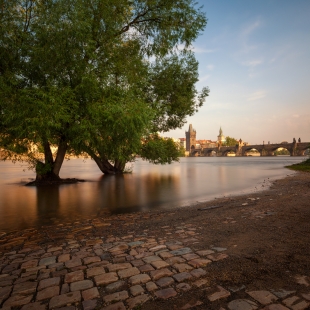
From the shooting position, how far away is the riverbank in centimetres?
315

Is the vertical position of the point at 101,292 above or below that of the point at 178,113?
below

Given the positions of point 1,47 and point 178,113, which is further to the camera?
point 178,113

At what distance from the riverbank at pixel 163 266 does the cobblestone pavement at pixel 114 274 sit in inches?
0.5

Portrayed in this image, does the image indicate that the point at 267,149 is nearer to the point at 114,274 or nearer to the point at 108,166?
the point at 108,166

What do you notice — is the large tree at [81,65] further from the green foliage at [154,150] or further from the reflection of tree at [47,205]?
the green foliage at [154,150]

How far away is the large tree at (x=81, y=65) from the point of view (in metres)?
11.9

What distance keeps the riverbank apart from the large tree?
704cm

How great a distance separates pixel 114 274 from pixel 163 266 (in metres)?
0.79

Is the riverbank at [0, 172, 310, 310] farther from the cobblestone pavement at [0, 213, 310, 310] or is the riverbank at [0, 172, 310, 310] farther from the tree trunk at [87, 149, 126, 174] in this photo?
the tree trunk at [87, 149, 126, 174]

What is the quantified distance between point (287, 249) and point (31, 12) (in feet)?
51.9

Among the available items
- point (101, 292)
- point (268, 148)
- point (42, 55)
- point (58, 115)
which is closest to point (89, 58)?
point (42, 55)

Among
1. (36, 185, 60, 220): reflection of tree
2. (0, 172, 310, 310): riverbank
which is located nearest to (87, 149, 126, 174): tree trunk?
(36, 185, 60, 220): reflection of tree

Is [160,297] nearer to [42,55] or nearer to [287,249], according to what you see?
[287,249]

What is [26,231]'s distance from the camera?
721cm
